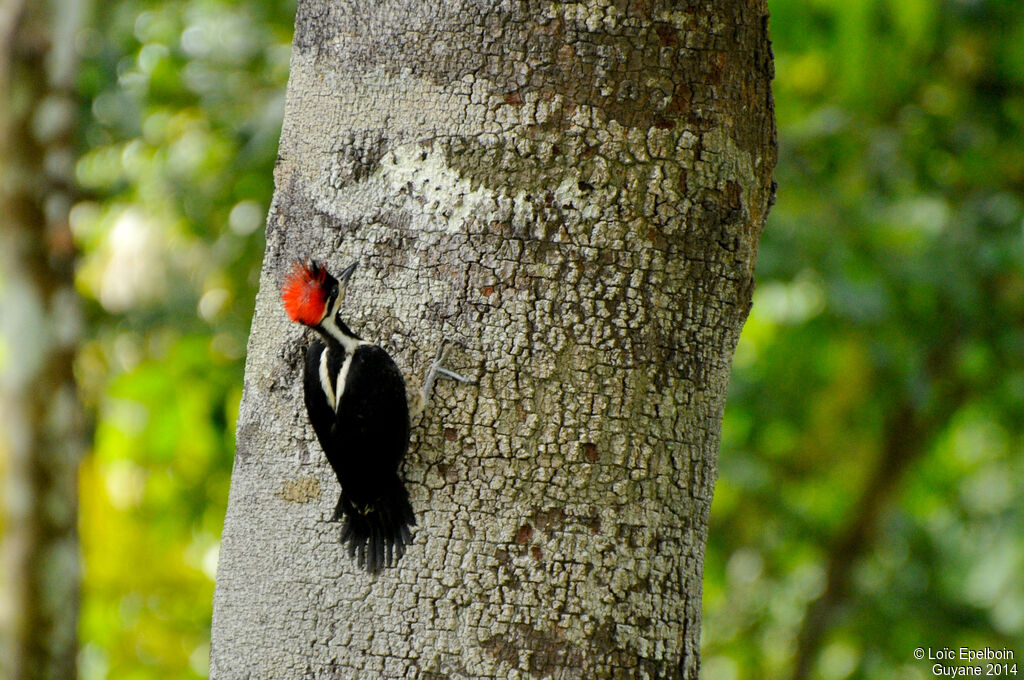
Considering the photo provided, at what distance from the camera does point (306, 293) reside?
1533 mm

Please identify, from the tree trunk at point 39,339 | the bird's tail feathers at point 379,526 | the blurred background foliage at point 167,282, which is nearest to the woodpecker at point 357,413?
the bird's tail feathers at point 379,526

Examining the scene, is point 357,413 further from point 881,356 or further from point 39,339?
point 39,339

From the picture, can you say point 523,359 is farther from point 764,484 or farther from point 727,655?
point 727,655

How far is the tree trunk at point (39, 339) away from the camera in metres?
4.11

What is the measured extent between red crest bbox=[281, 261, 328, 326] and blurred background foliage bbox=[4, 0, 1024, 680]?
1.90m

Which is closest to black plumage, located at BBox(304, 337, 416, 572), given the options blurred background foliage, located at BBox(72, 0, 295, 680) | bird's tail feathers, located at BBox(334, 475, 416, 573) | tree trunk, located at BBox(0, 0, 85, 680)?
bird's tail feathers, located at BBox(334, 475, 416, 573)

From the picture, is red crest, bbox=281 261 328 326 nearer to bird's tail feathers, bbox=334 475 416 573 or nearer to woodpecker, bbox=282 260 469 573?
woodpecker, bbox=282 260 469 573

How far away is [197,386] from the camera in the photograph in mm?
3564

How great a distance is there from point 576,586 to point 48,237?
3480 mm

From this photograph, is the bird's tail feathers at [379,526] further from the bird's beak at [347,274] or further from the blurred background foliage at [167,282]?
the blurred background foliage at [167,282]

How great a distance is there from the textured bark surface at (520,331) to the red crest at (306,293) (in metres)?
0.04

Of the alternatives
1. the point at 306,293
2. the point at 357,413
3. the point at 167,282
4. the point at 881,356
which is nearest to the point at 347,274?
the point at 306,293

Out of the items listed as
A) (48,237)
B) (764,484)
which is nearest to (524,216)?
(48,237)

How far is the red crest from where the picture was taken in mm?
1506
